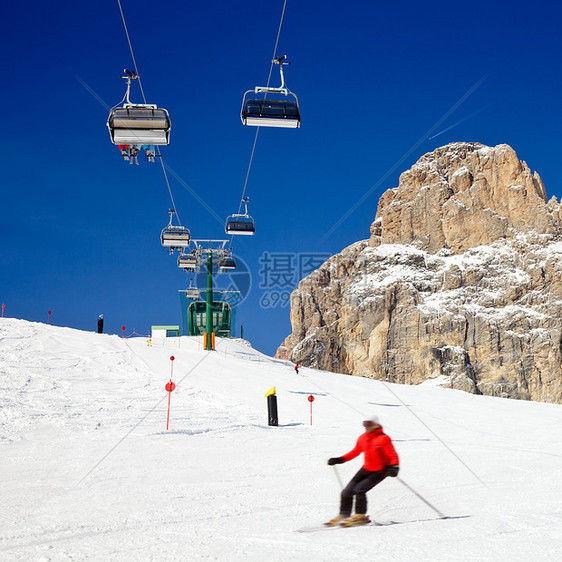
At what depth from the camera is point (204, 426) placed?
12.5 metres

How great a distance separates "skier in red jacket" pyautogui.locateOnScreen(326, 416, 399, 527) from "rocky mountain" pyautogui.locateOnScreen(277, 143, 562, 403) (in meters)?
103

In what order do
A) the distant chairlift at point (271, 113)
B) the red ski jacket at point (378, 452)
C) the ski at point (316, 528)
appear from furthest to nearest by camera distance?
the distant chairlift at point (271, 113)
the red ski jacket at point (378, 452)
the ski at point (316, 528)

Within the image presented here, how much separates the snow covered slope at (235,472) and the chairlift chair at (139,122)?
6.62 metres

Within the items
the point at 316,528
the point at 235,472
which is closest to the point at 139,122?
the point at 235,472

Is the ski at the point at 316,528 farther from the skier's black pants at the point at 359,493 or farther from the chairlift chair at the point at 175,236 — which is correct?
the chairlift chair at the point at 175,236

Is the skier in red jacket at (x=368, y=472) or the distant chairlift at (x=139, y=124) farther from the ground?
the distant chairlift at (x=139, y=124)

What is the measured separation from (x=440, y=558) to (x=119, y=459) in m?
6.16

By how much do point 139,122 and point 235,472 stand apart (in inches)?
331

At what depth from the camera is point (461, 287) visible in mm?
116875

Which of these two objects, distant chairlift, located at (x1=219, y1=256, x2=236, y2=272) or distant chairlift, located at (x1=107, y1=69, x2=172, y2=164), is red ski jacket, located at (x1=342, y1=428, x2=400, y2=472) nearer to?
distant chairlift, located at (x1=107, y1=69, x2=172, y2=164)

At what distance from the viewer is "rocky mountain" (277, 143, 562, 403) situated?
107812 mm

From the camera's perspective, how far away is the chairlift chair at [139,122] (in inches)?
507

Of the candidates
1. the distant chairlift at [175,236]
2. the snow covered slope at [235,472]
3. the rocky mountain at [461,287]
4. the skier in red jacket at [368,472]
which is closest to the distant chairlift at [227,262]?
the distant chairlift at [175,236]

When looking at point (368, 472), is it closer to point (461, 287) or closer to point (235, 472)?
point (235, 472)
